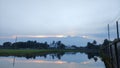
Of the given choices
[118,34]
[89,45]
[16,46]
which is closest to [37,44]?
[16,46]

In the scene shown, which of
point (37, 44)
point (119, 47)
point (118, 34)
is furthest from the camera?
point (37, 44)

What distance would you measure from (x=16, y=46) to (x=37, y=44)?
16.5 m

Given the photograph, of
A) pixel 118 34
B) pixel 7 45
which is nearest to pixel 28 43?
pixel 7 45

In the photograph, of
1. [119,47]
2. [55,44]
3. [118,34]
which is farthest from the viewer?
[55,44]

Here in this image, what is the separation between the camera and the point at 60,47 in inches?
6152

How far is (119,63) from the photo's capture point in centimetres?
1341

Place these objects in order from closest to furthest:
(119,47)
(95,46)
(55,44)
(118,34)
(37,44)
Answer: (119,47) < (118,34) < (95,46) < (37,44) < (55,44)

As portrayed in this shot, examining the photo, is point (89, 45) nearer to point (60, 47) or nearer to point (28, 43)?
point (60, 47)

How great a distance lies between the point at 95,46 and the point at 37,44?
39.6m

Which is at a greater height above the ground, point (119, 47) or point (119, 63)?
point (119, 47)

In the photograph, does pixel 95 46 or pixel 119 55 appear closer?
pixel 119 55

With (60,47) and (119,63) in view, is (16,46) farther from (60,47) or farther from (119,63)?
(119,63)

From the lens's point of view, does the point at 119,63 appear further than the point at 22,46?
No

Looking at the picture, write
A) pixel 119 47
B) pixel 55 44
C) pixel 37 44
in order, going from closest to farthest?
pixel 119 47
pixel 37 44
pixel 55 44
